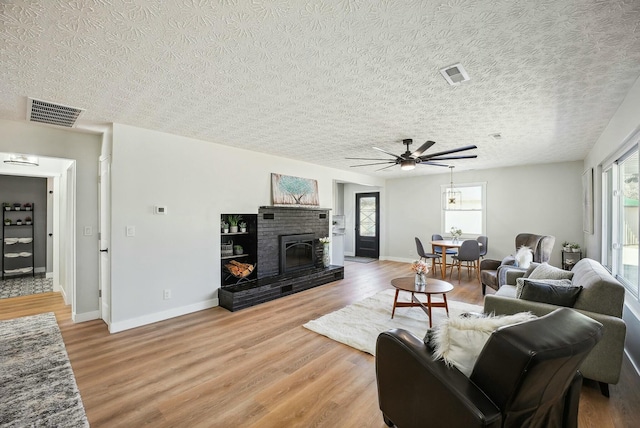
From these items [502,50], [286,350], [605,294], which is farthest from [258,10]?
[605,294]

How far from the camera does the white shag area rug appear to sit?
3.15m

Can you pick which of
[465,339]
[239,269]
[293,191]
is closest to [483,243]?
[293,191]

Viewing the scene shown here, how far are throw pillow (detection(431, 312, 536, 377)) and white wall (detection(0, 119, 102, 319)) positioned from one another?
432cm

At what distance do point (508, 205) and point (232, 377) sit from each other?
680cm

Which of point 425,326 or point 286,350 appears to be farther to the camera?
point 425,326

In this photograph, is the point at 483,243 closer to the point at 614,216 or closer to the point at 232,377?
the point at 614,216

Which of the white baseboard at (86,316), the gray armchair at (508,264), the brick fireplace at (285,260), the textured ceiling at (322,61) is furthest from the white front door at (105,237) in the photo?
the gray armchair at (508,264)

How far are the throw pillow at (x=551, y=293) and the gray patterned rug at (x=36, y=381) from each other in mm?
3447

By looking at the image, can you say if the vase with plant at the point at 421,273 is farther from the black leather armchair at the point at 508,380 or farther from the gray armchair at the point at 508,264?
the black leather armchair at the point at 508,380

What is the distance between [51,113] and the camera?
3008 millimetres

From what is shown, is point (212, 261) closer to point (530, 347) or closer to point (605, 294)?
point (530, 347)

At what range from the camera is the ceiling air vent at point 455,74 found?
2164mm

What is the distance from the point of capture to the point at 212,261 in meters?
4.36

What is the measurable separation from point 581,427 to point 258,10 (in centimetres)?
317
